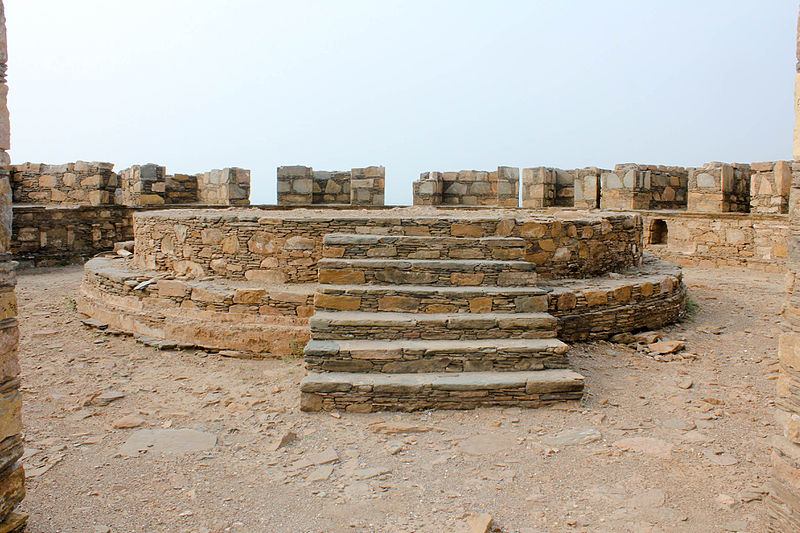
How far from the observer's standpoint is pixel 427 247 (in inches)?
233

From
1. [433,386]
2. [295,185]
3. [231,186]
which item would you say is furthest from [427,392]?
[231,186]

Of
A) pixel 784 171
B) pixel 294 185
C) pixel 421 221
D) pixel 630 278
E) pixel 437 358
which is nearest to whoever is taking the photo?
pixel 437 358

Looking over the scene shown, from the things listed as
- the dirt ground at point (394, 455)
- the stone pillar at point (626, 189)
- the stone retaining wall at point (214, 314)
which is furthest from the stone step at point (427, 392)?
the stone pillar at point (626, 189)

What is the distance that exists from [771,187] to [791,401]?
10311 millimetres

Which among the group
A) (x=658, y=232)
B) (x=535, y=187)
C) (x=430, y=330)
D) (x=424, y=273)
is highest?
(x=535, y=187)

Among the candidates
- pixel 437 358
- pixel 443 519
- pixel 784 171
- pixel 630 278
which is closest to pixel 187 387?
pixel 437 358

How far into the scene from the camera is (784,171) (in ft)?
37.1

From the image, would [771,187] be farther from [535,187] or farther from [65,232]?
[65,232]

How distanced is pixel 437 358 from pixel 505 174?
30.8 feet

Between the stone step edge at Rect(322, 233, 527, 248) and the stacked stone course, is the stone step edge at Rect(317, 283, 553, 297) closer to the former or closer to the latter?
the stone step edge at Rect(322, 233, 527, 248)

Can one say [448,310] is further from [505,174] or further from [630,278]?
[505,174]

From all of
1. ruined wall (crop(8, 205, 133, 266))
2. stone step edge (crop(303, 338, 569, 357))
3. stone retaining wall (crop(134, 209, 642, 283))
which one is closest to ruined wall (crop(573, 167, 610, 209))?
stone retaining wall (crop(134, 209, 642, 283))

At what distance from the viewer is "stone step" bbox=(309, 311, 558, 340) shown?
5082 millimetres

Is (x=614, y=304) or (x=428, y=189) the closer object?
(x=614, y=304)
